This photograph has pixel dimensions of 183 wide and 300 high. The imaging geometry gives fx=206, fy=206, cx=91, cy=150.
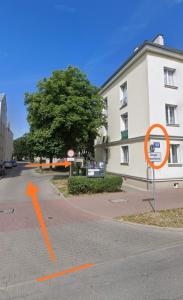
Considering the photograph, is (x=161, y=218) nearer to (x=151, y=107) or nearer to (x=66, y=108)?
(x=151, y=107)

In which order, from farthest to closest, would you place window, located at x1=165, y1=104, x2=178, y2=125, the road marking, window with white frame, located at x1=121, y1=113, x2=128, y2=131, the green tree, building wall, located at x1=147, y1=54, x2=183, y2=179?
window with white frame, located at x1=121, y1=113, x2=128, y2=131 → the green tree → window, located at x1=165, y1=104, x2=178, y2=125 → building wall, located at x1=147, y1=54, x2=183, y2=179 → the road marking

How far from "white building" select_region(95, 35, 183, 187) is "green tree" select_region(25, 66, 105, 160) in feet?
9.99

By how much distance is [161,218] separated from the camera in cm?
750

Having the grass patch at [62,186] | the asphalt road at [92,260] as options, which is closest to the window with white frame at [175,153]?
the grass patch at [62,186]

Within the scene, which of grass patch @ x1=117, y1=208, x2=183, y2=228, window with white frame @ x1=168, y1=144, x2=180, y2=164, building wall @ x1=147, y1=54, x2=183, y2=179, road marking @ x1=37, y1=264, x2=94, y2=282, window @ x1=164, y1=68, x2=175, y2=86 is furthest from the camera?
window @ x1=164, y1=68, x2=175, y2=86

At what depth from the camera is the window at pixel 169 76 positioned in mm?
16428

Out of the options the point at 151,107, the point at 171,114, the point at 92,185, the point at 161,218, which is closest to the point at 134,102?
the point at 151,107

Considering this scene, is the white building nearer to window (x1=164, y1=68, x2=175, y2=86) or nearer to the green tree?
window (x1=164, y1=68, x2=175, y2=86)

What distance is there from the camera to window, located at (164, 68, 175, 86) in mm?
16428

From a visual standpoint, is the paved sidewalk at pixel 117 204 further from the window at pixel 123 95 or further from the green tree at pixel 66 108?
the window at pixel 123 95

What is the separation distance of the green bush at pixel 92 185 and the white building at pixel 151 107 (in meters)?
3.07

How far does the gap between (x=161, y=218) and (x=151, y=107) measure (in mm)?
9562

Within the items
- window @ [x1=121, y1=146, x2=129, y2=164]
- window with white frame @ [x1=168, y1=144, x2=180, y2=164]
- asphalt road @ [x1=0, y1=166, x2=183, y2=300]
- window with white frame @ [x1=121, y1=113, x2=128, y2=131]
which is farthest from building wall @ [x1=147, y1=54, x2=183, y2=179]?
asphalt road @ [x1=0, y1=166, x2=183, y2=300]

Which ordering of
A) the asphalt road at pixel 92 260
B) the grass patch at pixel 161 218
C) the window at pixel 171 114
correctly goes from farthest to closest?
the window at pixel 171 114 → the grass patch at pixel 161 218 → the asphalt road at pixel 92 260
